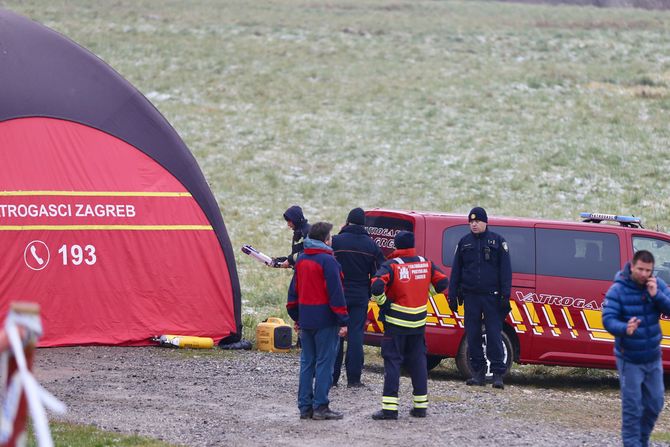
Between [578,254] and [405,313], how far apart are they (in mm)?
3409

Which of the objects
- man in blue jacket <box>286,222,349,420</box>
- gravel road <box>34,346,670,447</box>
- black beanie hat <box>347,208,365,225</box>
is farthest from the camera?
black beanie hat <box>347,208,365,225</box>

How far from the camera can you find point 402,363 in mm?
10242

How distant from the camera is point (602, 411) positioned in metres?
11.0

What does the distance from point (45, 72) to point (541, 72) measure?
29.8 m

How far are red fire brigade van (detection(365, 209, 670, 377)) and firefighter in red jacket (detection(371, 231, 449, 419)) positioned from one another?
221cm

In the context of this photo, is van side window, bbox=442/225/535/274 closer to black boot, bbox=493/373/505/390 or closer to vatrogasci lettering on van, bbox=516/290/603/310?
vatrogasci lettering on van, bbox=516/290/603/310

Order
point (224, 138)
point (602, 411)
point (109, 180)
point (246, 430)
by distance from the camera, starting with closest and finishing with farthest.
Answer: point (246, 430) → point (602, 411) → point (109, 180) → point (224, 138)

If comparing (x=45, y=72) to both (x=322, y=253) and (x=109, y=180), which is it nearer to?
(x=109, y=180)

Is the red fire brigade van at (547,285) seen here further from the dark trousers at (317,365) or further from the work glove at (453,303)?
the dark trousers at (317,365)

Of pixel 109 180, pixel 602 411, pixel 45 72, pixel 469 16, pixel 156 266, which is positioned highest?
pixel 469 16

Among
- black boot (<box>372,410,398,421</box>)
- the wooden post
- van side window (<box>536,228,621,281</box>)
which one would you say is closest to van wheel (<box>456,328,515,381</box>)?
van side window (<box>536,228,621,281</box>)

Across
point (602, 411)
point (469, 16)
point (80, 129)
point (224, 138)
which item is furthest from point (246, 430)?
point (469, 16)

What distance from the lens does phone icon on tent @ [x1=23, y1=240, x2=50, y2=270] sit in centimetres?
1317

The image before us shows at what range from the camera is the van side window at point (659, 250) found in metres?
12.6
